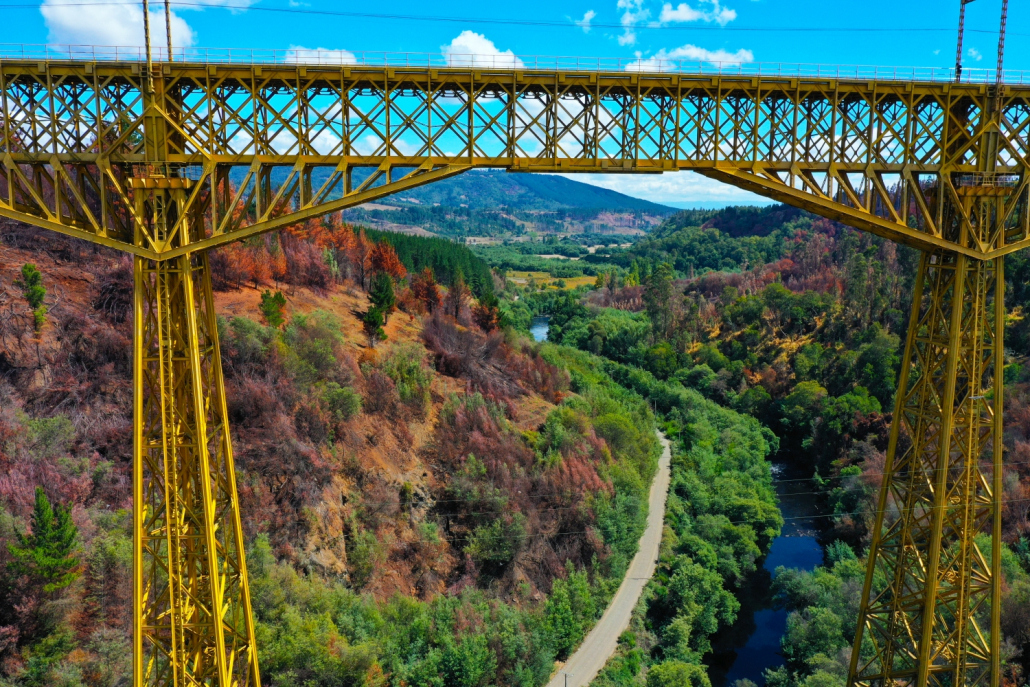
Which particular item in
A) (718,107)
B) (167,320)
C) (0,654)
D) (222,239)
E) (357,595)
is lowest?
(357,595)

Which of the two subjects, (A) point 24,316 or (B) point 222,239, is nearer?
(B) point 222,239

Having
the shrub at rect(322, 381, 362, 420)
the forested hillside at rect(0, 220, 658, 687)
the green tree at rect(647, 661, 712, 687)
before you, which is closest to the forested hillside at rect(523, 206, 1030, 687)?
the green tree at rect(647, 661, 712, 687)

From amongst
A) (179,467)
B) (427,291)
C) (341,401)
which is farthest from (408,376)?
(179,467)

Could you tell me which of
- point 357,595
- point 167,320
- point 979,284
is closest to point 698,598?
point 357,595

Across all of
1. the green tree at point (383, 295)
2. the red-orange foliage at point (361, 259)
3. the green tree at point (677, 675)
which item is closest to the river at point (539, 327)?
the red-orange foliage at point (361, 259)

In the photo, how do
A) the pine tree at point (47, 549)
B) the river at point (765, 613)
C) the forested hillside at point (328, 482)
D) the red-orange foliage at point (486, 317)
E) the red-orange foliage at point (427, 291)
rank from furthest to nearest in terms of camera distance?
the red-orange foliage at point (486, 317)
the red-orange foliage at point (427, 291)
the river at point (765, 613)
the forested hillside at point (328, 482)
the pine tree at point (47, 549)

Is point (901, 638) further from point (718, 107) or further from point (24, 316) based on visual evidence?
point (24, 316)

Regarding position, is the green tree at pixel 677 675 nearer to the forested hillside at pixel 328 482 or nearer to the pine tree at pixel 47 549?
the forested hillside at pixel 328 482
